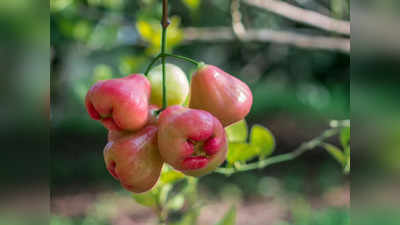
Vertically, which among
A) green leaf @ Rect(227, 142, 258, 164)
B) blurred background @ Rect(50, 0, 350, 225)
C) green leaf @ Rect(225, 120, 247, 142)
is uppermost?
green leaf @ Rect(225, 120, 247, 142)

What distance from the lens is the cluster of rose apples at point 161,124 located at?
0.32 m

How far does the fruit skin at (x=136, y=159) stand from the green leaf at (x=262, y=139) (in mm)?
190

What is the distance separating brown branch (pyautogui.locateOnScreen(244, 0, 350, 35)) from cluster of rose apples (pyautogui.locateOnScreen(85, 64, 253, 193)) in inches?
22.3

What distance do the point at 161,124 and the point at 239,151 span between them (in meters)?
0.18

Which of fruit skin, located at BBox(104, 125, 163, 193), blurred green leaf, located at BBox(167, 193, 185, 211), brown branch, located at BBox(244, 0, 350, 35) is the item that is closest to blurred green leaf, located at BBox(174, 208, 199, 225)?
blurred green leaf, located at BBox(167, 193, 185, 211)

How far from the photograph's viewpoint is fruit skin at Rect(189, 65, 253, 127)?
1.15ft

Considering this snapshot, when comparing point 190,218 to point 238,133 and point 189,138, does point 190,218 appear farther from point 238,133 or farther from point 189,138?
point 189,138

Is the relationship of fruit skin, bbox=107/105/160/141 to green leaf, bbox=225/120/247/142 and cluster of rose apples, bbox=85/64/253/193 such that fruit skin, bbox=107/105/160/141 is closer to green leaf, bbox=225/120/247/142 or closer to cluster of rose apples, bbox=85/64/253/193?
cluster of rose apples, bbox=85/64/253/193

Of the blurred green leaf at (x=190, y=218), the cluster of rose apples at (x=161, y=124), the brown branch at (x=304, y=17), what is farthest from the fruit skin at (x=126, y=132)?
the brown branch at (x=304, y=17)

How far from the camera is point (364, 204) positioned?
0.73ft

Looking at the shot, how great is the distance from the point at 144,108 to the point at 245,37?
0.60 m

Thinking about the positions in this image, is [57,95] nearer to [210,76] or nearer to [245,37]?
[245,37]

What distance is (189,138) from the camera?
0.32 metres

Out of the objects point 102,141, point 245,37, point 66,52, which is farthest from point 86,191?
point 245,37
